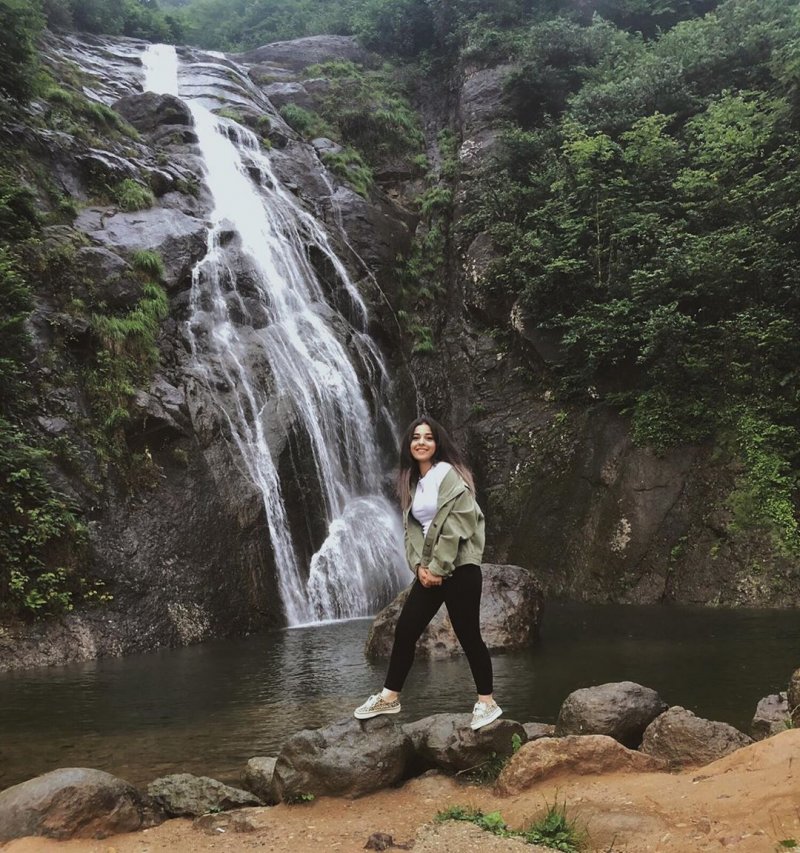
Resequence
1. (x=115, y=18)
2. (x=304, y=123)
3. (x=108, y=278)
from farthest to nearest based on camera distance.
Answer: (x=115, y=18), (x=304, y=123), (x=108, y=278)

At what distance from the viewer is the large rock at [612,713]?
4672mm

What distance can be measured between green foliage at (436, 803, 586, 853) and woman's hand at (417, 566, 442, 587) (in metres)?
1.20

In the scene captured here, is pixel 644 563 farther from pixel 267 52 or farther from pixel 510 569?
pixel 267 52

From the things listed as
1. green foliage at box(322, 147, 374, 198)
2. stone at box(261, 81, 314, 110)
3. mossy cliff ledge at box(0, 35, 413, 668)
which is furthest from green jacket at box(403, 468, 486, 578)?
stone at box(261, 81, 314, 110)

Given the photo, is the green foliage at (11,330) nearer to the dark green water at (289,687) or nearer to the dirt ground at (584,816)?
the dark green water at (289,687)

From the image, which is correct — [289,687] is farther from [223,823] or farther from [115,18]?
[115,18]

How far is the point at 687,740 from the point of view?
4.22 m

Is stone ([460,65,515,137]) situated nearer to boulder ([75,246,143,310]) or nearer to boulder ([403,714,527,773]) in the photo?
boulder ([75,246,143,310])

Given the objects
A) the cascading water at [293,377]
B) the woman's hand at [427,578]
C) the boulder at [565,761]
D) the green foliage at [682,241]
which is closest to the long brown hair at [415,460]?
the woman's hand at [427,578]

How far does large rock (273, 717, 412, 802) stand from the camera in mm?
3893

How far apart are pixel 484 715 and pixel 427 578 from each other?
96cm

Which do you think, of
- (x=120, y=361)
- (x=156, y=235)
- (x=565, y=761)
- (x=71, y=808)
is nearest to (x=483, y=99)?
(x=156, y=235)

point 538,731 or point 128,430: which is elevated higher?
point 128,430

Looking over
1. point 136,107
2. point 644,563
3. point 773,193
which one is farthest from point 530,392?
point 136,107
